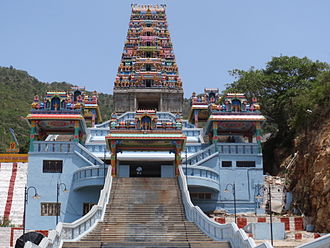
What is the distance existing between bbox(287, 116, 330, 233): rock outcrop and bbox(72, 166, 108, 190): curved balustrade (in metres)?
13.5

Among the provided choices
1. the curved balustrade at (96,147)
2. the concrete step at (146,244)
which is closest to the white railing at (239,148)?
the curved balustrade at (96,147)

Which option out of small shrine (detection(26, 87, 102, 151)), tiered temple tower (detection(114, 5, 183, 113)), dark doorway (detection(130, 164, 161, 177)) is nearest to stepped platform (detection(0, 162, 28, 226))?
small shrine (detection(26, 87, 102, 151))

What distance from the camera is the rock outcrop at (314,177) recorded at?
30.9 meters

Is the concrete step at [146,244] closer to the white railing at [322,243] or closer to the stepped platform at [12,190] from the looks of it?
the white railing at [322,243]

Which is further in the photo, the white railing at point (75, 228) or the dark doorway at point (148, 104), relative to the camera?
the dark doorway at point (148, 104)

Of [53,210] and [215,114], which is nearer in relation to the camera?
[53,210]

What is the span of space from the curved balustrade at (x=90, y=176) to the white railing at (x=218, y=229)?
7520 millimetres

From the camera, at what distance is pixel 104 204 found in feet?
98.0

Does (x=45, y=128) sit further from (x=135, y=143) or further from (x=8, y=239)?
(x=8, y=239)

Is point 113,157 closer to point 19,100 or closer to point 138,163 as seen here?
point 138,163

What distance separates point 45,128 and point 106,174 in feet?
31.0

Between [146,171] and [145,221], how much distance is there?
1539cm

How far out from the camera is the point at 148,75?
5866 centimetres

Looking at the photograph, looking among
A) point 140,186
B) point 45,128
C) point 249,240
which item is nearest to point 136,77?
point 45,128
